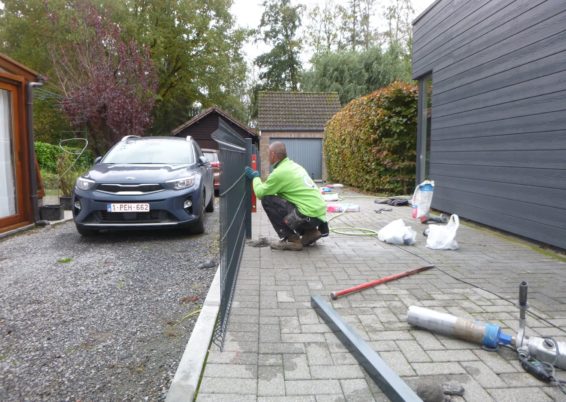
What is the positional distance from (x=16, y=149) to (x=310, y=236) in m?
5.29

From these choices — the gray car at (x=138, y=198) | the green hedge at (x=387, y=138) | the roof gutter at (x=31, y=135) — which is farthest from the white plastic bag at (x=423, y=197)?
the roof gutter at (x=31, y=135)

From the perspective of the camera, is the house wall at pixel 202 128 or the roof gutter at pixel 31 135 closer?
the roof gutter at pixel 31 135

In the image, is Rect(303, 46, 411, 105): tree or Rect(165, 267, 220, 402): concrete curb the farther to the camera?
Rect(303, 46, 411, 105): tree

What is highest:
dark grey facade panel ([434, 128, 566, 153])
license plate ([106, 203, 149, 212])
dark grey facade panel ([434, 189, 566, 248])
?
dark grey facade panel ([434, 128, 566, 153])

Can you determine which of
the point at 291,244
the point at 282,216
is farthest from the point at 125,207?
the point at 291,244

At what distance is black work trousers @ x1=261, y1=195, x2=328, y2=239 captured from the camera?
18.5ft

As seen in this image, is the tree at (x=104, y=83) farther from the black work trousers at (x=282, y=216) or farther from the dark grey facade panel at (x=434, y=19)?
the black work trousers at (x=282, y=216)

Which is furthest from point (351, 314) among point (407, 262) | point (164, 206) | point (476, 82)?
point (476, 82)

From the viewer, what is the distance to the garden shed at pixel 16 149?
7270 mm

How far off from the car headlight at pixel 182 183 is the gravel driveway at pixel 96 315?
0.83 m

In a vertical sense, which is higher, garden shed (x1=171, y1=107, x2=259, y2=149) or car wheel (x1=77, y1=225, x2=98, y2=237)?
garden shed (x1=171, y1=107, x2=259, y2=149)

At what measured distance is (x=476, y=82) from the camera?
7555 millimetres

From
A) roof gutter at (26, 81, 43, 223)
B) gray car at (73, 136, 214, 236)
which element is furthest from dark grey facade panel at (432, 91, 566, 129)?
roof gutter at (26, 81, 43, 223)

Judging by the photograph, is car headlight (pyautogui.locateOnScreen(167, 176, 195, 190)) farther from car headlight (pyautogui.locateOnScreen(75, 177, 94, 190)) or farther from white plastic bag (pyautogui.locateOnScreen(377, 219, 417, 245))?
white plastic bag (pyautogui.locateOnScreen(377, 219, 417, 245))
